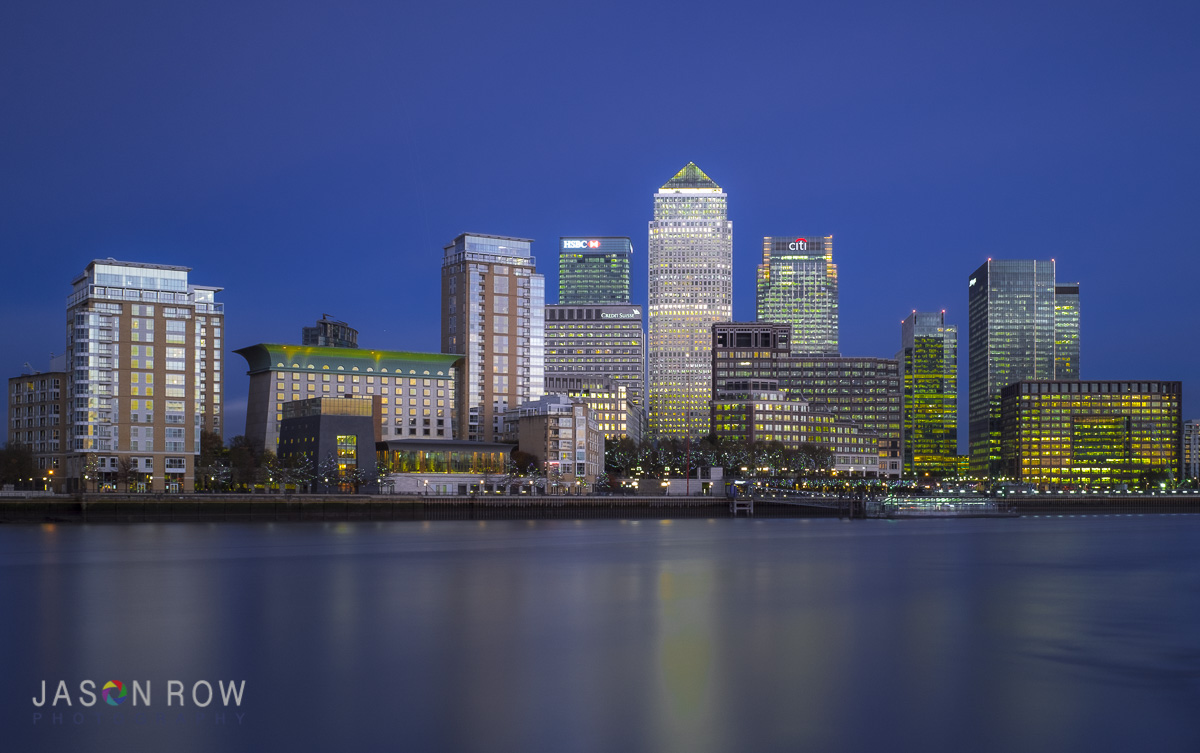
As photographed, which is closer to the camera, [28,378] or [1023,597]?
[1023,597]

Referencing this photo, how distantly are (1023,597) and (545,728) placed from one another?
2937 cm

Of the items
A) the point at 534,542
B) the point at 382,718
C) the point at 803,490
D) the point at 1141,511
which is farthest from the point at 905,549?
the point at 1141,511

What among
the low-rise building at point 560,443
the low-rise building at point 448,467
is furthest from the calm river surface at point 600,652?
the low-rise building at point 560,443

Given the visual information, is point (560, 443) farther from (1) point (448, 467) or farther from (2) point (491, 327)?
(2) point (491, 327)

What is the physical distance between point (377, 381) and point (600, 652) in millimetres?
165582

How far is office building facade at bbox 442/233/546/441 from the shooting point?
631 feet

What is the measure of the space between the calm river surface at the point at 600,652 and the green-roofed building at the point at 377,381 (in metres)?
124

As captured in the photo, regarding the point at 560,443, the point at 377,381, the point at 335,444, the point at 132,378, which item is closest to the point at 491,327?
the point at 377,381

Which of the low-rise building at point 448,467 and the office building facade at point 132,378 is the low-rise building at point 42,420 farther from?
the low-rise building at point 448,467

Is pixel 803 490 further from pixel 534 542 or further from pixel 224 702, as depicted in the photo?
pixel 224 702

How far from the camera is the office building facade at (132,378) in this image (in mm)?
129250

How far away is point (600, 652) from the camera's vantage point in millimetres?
30328

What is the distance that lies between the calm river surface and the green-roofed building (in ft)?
406

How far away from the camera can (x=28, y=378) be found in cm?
14825
